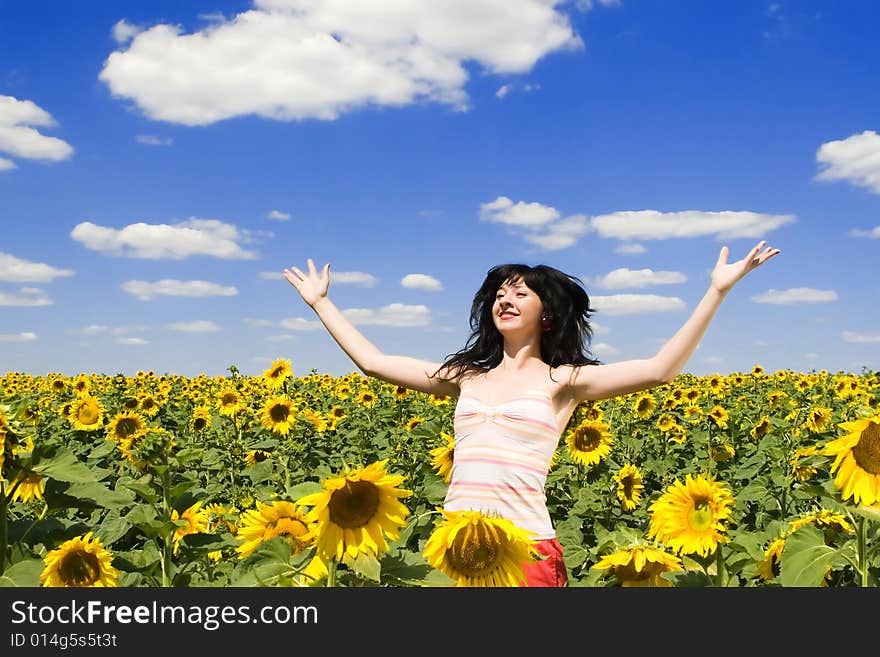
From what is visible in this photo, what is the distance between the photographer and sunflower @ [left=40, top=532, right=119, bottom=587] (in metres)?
2.82

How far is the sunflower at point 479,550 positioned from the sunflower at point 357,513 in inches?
5.2

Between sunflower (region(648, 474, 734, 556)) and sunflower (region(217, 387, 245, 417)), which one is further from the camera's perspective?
sunflower (region(217, 387, 245, 417))

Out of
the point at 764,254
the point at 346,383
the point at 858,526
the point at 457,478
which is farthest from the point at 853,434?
the point at 346,383

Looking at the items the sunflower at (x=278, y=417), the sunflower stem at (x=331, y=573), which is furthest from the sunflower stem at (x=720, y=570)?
the sunflower at (x=278, y=417)

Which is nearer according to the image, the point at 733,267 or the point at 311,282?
the point at 733,267

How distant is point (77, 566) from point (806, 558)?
8.38ft

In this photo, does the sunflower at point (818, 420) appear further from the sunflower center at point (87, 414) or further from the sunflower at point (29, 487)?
the sunflower at point (29, 487)

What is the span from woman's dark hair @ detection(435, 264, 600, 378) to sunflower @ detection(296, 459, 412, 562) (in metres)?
2.41

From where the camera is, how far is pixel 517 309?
461 centimetres

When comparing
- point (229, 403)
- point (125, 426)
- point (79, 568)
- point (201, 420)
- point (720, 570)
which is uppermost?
point (229, 403)

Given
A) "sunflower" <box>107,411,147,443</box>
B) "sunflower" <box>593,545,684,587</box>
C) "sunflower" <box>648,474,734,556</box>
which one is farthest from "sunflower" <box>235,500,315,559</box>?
"sunflower" <box>107,411,147,443</box>

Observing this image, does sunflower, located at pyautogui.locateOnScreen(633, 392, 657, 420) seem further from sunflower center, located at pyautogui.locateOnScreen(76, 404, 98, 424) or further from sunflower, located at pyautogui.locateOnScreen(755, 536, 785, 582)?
sunflower, located at pyautogui.locateOnScreen(755, 536, 785, 582)

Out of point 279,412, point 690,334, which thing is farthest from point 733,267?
point 279,412

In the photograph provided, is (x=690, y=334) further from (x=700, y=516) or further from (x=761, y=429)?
(x=761, y=429)
